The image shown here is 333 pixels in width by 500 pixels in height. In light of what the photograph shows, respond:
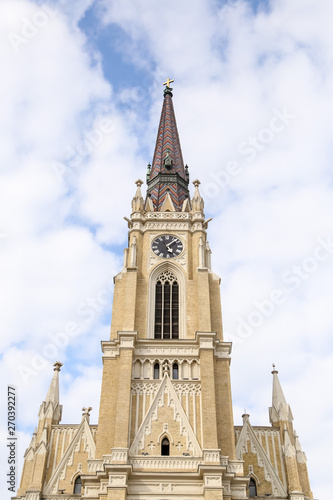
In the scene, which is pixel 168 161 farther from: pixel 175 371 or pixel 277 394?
pixel 277 394

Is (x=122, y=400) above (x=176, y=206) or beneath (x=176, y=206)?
beneath

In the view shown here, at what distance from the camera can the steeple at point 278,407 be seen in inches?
1275

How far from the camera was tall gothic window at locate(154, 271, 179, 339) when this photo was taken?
34.0 metres

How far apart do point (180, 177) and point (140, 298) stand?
13782 mm

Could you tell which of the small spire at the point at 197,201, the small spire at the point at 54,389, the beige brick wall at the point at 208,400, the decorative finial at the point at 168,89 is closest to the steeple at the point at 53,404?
the small spire at the point at 54,389

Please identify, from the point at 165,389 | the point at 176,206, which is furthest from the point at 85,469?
the point at 176,206

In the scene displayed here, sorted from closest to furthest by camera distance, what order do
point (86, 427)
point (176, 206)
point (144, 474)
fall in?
point (144, 474) → point (86, 427) → point (176, 206)

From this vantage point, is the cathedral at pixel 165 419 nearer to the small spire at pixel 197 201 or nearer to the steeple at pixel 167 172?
the small spire at pixel 197 201

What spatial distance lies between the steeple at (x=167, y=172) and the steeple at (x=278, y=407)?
13909mm

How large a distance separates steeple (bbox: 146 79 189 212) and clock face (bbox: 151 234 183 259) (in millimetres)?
3443

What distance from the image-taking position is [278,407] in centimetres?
3300

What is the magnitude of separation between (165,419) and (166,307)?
288 inches

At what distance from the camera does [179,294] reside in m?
35.7

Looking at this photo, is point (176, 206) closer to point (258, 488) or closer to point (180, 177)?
point (180, 177)
